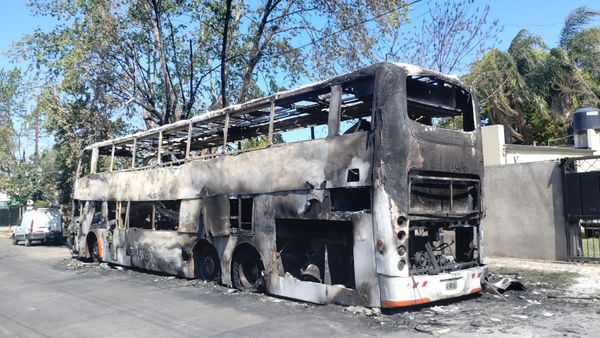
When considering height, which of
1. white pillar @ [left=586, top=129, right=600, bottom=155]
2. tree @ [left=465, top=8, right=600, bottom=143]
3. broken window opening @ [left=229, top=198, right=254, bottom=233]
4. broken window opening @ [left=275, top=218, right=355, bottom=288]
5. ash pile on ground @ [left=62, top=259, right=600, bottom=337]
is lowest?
ash pile on ground @ [left=62, top=259, right=600, bottom=337]

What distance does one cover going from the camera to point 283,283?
877cm

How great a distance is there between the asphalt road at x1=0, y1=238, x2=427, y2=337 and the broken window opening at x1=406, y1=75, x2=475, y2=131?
341cm

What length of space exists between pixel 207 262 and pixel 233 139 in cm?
302

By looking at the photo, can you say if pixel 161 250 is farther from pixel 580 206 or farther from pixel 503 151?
pixel 503 151

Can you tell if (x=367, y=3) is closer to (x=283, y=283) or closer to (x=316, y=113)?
(x=316, y=113)

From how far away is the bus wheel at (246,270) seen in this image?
969cm

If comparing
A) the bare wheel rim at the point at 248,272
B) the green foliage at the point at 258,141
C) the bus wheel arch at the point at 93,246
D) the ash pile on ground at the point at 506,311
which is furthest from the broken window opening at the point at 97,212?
the bare wheel rim at the point at 248,272

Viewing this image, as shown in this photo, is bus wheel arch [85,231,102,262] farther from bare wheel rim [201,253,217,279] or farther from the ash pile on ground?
the ash pile on ground

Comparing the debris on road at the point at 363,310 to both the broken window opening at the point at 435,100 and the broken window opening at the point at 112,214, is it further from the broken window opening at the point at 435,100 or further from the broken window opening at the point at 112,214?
the broken window opening at the point at 112,214

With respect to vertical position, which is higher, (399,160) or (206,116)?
(206,116)

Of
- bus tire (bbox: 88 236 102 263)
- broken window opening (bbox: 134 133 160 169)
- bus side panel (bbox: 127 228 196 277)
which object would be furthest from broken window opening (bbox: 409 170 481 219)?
bus tire (bbox: 88 236 102 263)

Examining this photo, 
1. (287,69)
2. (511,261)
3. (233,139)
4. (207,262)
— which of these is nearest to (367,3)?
(287,69)

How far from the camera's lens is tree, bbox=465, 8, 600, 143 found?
2428 centimetres

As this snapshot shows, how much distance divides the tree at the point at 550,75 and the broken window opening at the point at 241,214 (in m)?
16.8
